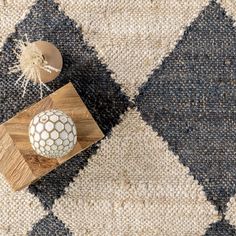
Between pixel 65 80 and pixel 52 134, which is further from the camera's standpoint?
pixel 65 80

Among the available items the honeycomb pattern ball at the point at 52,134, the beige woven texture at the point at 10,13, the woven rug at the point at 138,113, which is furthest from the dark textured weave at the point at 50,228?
the beige woven texture at the point at 10,13

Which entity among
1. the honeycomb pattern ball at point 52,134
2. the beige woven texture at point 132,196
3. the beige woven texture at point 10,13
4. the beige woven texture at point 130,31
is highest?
the beige woven texture at point 130,31

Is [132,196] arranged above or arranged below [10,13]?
below

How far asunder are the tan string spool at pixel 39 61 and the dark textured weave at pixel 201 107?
16cm

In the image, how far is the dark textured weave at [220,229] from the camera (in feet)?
2.71

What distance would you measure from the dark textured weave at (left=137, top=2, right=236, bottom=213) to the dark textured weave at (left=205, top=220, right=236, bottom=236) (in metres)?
0.03

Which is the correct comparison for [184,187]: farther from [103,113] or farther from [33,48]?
[33,48]

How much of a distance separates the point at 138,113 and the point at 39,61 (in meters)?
0.20

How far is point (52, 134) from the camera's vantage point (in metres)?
0.69

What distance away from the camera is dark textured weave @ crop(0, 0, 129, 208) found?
823 mm

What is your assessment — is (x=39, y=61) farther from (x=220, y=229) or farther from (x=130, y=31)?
(x=220, y=229)

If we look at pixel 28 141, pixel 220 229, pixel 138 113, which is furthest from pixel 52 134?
pixel 220 229

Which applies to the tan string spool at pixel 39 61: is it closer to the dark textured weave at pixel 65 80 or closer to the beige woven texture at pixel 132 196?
the dark textured weave at pixel 65 80

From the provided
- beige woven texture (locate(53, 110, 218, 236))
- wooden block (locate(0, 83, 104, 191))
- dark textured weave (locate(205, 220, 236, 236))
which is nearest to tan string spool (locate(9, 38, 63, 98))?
wooden block (locate(0, 83, 104, 191))
